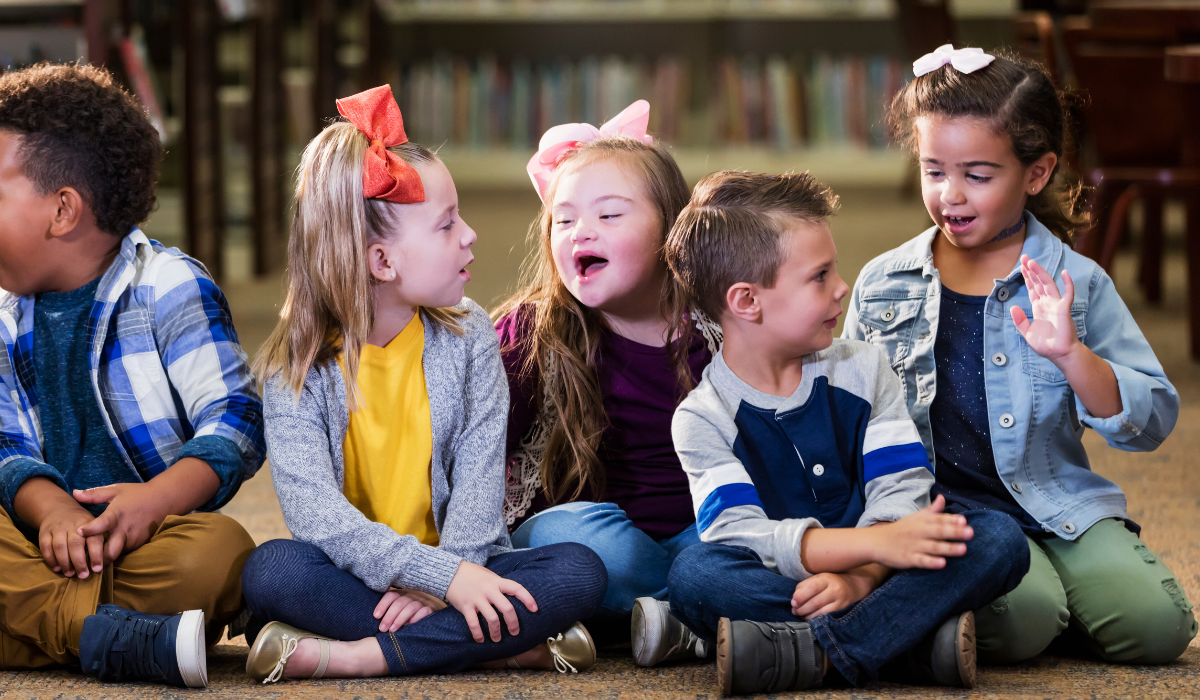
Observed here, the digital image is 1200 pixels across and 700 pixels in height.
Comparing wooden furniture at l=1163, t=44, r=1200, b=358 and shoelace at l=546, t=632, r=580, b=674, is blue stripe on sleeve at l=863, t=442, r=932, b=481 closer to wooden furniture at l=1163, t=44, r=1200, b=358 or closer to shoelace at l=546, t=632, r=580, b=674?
shoelace at l=546, t=632, r=580, b=674

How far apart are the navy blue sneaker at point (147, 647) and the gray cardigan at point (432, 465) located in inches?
5.5

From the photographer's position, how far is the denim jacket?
1.27m

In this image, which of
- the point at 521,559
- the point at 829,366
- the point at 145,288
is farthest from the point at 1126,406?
the point at 145,288

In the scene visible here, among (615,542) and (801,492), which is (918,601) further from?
(615,542)

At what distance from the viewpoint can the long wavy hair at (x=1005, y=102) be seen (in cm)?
129

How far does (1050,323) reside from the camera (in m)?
1.17

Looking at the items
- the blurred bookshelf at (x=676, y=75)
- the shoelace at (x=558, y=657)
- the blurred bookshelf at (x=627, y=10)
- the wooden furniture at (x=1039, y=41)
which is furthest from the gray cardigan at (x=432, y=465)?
the blurred bookshelf at (x=627, y=10)

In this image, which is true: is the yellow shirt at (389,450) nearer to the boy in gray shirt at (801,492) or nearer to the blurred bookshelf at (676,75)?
the boy in gray shirt at (801,492)

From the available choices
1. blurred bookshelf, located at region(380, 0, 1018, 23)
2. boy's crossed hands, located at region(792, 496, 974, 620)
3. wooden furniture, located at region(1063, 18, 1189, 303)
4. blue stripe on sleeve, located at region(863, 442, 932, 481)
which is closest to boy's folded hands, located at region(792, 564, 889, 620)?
boy's crossed hands, located at region(792, 496, 974, 620)

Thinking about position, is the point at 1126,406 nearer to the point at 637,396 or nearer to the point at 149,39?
A: the point at 637,396

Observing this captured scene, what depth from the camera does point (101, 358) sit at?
4.27 feet

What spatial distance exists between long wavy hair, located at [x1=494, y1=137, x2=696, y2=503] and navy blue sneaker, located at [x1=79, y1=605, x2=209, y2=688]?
42cm

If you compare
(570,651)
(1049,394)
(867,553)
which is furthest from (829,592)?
(1049,394)

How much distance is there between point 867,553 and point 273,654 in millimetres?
557
